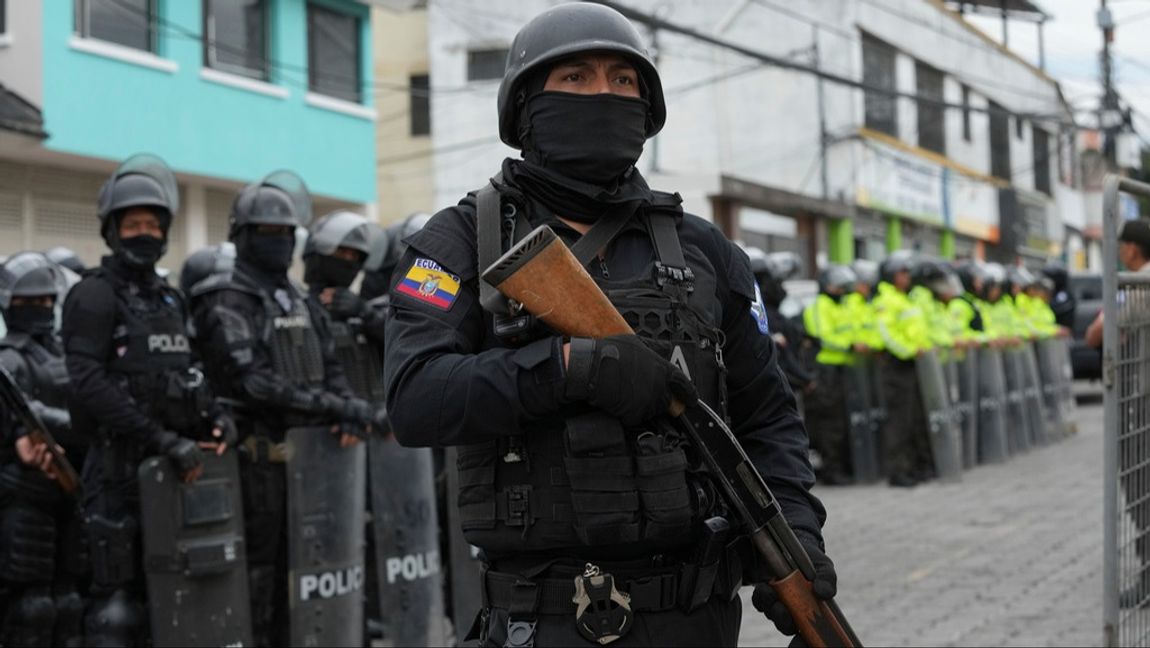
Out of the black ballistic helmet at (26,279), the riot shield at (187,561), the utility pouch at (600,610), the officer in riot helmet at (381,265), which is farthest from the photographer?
the officer in riot helmet at (381,265)

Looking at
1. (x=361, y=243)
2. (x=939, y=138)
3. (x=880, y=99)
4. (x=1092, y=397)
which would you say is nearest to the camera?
(x=361, y=243)

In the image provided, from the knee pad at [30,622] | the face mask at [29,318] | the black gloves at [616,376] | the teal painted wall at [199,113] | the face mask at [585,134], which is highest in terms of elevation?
the teal painted wall at [199,113]

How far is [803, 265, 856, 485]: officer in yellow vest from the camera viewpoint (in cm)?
1368

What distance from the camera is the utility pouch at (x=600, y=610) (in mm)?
2729

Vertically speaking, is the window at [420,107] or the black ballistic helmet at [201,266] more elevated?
the window at [420,107]

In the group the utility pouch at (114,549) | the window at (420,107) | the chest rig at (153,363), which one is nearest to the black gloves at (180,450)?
the chest rig at (153,363)

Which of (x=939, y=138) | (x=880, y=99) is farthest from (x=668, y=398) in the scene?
(x=939, y=138)

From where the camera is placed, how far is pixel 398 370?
2.80 m

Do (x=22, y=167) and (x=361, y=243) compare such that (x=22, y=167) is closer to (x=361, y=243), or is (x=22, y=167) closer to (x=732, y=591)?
(x=361, y=243)

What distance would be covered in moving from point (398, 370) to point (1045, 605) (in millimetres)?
5602

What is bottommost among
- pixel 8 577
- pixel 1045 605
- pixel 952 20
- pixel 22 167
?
pixel 1045 605

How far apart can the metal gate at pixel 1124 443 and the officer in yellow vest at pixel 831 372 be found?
8.24m

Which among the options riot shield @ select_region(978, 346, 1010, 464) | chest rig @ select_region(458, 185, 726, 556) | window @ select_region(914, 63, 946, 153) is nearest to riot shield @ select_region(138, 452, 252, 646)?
chest rig @ select_region(458, 185, 726, 556)

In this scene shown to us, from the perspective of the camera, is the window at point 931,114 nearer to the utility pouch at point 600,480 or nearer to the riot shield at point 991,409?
the riot shield at point 991,409
